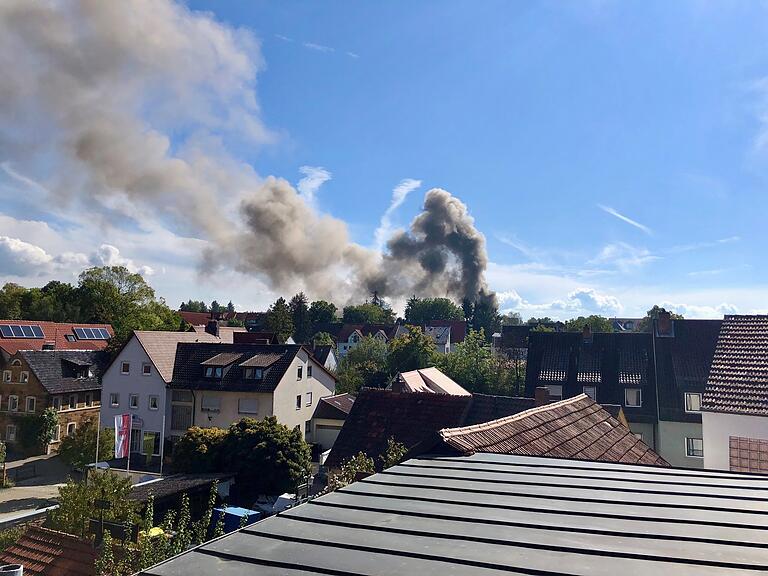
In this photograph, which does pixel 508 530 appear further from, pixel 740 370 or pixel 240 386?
pixel 240 386

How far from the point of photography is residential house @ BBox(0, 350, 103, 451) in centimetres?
3425

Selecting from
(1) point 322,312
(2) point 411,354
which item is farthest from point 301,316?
(2) point 411,354

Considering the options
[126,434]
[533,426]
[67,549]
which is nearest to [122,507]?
[67,549]

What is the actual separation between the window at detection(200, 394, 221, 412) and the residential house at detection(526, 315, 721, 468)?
18.3 meters

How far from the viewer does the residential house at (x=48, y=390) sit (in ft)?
112

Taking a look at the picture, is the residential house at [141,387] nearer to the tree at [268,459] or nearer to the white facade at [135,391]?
the white facade at [135,391]

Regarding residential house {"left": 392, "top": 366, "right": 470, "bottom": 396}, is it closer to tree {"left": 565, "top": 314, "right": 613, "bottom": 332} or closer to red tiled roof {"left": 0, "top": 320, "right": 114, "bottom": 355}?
red tiled roof {"left": 0, "top": 320, "right": 114, "bottom": 355}

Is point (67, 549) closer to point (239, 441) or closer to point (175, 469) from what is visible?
point (239, 441)

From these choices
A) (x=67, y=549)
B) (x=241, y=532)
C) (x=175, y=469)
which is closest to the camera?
(x=241, y=532)

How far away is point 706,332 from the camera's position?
105ft

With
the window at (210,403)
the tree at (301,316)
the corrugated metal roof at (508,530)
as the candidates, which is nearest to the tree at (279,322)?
the tree at (301,316)

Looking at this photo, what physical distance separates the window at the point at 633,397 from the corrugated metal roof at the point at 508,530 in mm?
25809

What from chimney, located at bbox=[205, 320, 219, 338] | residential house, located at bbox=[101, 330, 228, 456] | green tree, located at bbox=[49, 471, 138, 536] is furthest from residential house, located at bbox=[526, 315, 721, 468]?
chimney, located at bbox=[205, 320, 219, 338]

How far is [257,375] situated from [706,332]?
26569 mm
